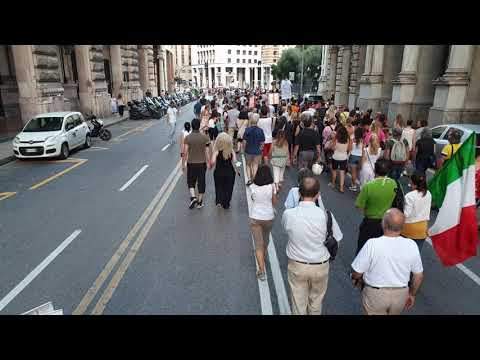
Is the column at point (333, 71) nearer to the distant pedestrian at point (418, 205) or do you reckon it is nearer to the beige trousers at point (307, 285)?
the distant pedestrian at point (418, 205)

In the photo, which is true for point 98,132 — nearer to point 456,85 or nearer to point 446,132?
point 446,132

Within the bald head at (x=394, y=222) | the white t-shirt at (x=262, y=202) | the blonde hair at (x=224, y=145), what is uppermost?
the bald head at (x=394, y=222)

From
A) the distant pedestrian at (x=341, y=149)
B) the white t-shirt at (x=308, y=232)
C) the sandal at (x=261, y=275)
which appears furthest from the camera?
the distant pedestrian at (x=341, y=149)

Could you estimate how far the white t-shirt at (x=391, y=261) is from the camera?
11.6 feet

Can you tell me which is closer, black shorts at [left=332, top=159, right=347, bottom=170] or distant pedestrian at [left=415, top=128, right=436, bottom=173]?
distant pedestrian at [left=415, top=128, right=436, bottom=173]

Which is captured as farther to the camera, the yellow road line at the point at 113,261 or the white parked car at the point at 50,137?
the white parked car at the point at 50,137

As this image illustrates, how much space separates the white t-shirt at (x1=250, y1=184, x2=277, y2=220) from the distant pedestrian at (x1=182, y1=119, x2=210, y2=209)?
329cm

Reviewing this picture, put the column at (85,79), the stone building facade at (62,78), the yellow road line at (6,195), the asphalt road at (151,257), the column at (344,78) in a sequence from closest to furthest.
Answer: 1. the asphalt road at (151,257)
2. the yellow road line at (6,195)
3. the stone building facade at (62,78)
4. the column at (85,79)
5. the column at (344,78)

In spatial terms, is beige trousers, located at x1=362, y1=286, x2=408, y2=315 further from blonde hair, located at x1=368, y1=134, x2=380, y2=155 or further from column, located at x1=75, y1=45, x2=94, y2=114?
column, located at x1=75, y1=45, x2=94, y2=114

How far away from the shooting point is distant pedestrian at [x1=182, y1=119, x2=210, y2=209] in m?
8.41

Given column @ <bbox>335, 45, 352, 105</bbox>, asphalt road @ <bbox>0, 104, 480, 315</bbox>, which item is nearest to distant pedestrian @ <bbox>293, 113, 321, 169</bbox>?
asphalt road @ <bbox>0, 104, 480, 315</bbox>

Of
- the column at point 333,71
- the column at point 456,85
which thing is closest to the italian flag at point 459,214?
the column at point 456,85

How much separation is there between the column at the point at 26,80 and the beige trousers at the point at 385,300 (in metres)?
21.5

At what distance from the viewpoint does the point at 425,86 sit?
782 inches
